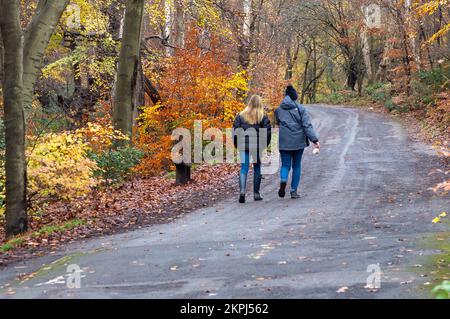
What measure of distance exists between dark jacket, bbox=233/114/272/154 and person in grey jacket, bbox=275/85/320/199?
35 centimetres

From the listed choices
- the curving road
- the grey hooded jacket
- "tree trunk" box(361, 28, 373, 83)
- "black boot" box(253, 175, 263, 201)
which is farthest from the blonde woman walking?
"tree trunk" box(361, 28, 373, 83)

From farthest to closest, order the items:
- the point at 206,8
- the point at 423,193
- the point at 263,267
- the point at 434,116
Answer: the point at 434,116, the point at 206,8, the point at 423,193, the point at 263,267

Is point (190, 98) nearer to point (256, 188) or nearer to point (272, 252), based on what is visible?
point (256, 188)

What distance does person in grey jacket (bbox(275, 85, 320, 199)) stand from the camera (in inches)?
492

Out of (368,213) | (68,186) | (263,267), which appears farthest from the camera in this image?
(68,186)

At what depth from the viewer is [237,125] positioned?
12617 millimetres

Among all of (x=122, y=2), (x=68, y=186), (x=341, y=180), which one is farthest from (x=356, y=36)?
(x=68, y=186)

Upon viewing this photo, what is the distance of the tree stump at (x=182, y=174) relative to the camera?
55.2 feet

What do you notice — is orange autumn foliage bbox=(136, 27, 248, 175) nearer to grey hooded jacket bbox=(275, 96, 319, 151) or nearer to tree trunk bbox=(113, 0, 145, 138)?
tree trunk bbox=(113, 0, 145, 138)

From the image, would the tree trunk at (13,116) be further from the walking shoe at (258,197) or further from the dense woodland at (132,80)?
the walking shoe at (258,197)

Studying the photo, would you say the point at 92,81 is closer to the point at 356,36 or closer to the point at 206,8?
the point at 206,8

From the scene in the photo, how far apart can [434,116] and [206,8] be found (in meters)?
11.0

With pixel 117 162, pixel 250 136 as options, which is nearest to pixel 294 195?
pixel 250 136

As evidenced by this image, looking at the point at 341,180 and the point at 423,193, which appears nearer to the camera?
the point at 423,193
